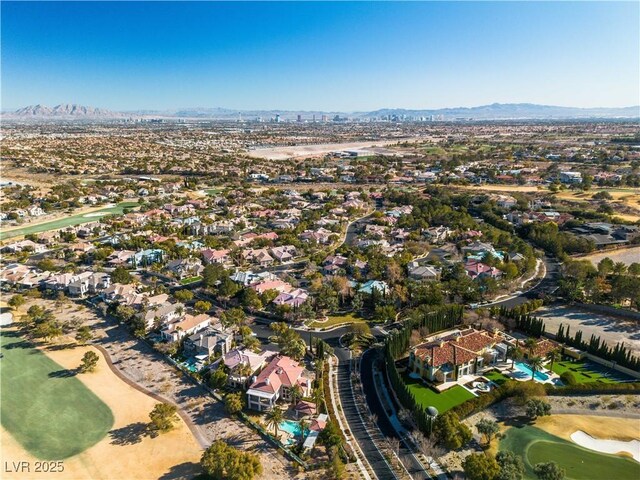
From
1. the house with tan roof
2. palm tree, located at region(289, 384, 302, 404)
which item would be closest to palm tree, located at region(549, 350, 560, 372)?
palm tree, located at region(289, 384, 302, 404)

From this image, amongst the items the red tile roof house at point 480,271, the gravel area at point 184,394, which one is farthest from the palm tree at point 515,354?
the gravel area at point 184,394

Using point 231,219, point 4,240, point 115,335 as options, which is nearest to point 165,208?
point 231,219

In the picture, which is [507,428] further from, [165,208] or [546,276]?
[165,208]

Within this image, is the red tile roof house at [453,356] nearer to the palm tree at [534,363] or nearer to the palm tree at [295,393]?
the palm tree at [534,363]

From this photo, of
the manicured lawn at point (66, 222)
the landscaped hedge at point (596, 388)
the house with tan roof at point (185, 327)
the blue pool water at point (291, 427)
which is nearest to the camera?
the blue pool water at point (291, 427)

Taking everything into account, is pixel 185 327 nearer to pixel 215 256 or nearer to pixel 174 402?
Answer: pixel 174 402

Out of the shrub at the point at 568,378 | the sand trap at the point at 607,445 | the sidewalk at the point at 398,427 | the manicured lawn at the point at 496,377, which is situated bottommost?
the sand trap at the point at 607,445

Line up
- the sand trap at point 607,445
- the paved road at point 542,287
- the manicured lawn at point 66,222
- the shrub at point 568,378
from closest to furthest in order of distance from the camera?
the sand trap at point 607,445
the shrub at point 568,378
the paved road at point 542,287
the manicured lawn at point 66,222
